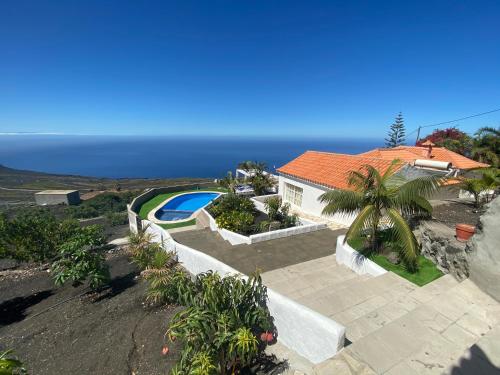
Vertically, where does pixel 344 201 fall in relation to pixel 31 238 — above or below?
above

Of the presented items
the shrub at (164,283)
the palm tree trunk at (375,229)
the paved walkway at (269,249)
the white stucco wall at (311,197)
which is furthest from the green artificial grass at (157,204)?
the palm tree trunk at (375,229)

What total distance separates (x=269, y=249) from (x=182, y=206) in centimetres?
1595

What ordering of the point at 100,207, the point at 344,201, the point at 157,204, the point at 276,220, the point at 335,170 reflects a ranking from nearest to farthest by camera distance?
the point at 344,201
the point at 276,220
the point at 335,170
the point at 157,204
the point at 100,207

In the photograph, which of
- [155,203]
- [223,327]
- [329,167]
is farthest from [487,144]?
[155,203]

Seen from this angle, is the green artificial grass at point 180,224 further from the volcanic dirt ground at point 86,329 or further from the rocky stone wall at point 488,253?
the rocky stone wall at point 488,253

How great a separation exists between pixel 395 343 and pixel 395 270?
3884 millimetres

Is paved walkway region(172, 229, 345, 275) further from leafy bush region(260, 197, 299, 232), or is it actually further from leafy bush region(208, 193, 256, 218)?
leafy bush region(208, 193, 256, 218)

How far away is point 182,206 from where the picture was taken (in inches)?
972

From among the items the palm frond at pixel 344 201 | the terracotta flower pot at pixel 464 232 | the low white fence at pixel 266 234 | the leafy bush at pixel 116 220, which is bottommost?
the leafy bush at pixel 116 220

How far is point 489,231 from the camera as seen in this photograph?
18.7 ft

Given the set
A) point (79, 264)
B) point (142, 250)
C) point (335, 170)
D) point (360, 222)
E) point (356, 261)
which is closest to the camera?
point (360, 222)

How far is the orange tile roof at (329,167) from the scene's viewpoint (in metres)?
14.7

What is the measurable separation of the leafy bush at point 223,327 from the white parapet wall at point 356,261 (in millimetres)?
4273

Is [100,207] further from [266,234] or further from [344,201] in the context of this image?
[344,201]
